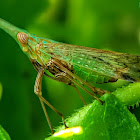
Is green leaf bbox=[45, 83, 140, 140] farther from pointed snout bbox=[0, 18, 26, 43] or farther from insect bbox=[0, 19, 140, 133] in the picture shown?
pointed snout bbox=[0, 18, 26, 43]

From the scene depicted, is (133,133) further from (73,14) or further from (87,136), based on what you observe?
(73,14)

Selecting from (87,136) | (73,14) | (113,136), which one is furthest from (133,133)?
(73,14)

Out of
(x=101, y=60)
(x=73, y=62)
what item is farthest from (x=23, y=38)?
(x=101, y=60)

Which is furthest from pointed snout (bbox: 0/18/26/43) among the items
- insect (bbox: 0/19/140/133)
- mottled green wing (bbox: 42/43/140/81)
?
mottled green wing (bbox: 42/43/140/81)

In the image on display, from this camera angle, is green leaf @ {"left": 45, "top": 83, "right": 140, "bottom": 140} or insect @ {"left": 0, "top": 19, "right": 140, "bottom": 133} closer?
green leaf @ {"left": 45, "top": 83, "right": 140, "bottom": 140}

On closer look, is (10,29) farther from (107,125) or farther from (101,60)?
(107,125)

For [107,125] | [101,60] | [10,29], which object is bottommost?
[107,125]

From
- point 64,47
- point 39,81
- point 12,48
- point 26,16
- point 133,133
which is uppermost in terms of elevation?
point 26,16

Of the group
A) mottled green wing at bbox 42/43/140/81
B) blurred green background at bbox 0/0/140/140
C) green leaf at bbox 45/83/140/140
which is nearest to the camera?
green leaf at bbox 45/83/140/140
